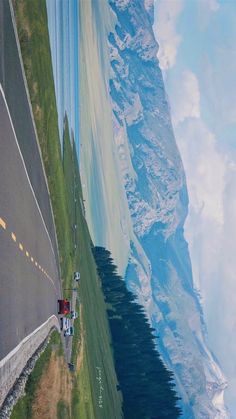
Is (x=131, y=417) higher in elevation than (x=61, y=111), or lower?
lower

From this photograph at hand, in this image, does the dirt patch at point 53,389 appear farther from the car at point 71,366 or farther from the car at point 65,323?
the car at point 65,323

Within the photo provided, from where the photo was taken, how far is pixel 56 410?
45.7 meters

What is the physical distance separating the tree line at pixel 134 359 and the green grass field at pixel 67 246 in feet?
17.1

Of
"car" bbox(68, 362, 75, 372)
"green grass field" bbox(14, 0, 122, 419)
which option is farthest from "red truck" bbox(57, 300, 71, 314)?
"green grass field" bbox(14, 0, 122, 419)

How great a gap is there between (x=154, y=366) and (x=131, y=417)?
56.9 ft

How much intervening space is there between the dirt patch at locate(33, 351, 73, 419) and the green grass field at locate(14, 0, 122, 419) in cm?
195

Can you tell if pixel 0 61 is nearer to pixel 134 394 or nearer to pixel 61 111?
pixel 61 111

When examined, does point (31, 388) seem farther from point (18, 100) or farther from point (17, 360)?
point (18, 100)

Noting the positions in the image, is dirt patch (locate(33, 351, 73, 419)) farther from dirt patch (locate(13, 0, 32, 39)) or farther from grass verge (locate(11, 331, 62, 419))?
dirt patch (locate(13, 0, 32, 39))

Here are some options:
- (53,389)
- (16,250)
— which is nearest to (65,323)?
(53,389)

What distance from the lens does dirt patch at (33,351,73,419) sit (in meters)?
38.8

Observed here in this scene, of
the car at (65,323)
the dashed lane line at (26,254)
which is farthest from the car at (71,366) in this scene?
the dashed lane line at (26,254)

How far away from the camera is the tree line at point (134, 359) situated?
407 feet

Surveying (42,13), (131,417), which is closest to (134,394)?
(131,417)
